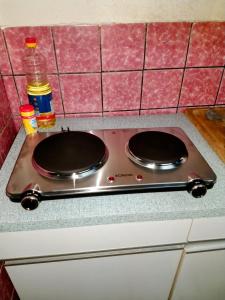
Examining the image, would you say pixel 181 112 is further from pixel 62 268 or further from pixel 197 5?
pixel 62 268

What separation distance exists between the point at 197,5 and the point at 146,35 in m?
0.20

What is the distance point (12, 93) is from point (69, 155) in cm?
42

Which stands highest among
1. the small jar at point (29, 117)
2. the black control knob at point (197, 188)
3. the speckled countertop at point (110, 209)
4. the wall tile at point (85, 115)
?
the small jar at point (29, 117)

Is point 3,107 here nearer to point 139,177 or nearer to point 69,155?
point 69,155

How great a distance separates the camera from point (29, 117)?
82 centimetres

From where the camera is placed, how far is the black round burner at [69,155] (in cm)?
65

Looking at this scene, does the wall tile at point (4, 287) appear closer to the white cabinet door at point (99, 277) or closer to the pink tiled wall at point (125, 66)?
the white cabinet door at point (99, 277)

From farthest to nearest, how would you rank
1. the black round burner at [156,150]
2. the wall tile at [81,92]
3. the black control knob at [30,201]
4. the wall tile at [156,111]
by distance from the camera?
1. the wall tile at [156,111]
2. the wall tile at [81,92]
3. the black round burner at [156,150]
4. the black control knob at [30,201]

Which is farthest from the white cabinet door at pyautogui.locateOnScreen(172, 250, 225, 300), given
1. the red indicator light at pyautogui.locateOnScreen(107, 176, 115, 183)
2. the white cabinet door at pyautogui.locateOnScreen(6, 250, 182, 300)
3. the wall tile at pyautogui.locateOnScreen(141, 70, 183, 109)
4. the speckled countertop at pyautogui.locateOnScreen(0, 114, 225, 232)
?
the wall tile at pyautogui.locateOnScreen(141, 70, 183, 109)

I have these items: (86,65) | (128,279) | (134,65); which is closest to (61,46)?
(86,65)

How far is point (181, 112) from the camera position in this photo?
1055 mm

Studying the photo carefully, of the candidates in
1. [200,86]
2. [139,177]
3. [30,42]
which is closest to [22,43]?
[30,42]

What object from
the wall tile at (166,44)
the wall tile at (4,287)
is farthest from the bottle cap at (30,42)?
the wall tile at (4,287)

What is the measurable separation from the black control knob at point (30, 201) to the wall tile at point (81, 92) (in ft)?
1.63
